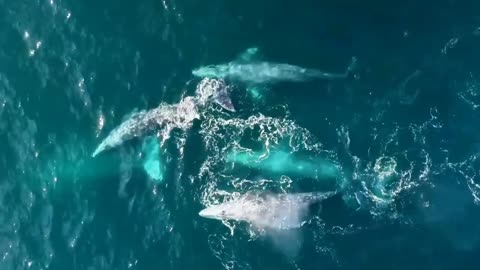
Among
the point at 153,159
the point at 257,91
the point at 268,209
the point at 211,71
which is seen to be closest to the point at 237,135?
the point at 257,91

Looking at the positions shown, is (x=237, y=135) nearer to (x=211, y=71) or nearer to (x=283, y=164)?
(x=283, y=164)

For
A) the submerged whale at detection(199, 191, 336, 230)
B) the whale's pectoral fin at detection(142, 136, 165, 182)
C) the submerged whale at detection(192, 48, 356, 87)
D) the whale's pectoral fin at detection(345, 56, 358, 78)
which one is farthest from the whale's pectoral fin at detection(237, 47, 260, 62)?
the submerged whale at detection(199, 191, 336, 230)

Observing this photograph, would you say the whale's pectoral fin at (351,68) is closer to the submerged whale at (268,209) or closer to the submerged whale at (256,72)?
the submerged whale at (256,72)

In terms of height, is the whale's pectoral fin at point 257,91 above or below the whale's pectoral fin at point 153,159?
above

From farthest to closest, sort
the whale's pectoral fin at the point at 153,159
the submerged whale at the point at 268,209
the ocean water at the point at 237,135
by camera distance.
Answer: the whale's pectoral fin at the point at 153,159, the submerged whale at the point at 268,209, the ocean water at the point at 237,135

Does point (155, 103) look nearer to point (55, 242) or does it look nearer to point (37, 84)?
point (37, 84)

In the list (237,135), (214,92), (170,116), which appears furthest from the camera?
(170,116)

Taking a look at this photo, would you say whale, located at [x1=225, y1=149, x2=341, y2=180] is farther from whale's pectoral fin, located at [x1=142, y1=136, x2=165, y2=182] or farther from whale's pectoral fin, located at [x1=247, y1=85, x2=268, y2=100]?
whale's pectoral fin, located at [x1=142, y1=136, x2=165, y2=182]

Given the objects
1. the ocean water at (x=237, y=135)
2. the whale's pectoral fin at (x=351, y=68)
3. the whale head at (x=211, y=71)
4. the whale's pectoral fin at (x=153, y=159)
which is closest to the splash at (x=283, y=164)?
the ocean water at (x=237, y=135)
